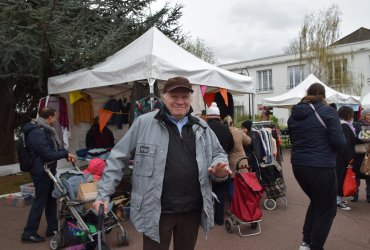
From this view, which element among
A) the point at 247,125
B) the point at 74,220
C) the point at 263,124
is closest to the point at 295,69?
the point at 263,124

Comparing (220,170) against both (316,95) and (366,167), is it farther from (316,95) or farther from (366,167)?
(366,167)

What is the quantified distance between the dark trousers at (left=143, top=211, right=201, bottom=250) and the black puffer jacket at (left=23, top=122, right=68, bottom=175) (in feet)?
8.72

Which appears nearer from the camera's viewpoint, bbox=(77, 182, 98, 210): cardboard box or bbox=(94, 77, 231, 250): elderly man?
bbox=(94, 77, 231, 250): elderly man

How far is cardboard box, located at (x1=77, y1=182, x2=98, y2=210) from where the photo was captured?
4365 mm

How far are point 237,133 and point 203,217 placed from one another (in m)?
3.45

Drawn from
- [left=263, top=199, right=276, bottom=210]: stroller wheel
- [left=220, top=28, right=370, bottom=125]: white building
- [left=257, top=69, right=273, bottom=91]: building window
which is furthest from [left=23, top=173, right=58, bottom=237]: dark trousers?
[left=257, top=69, right=273, bottom=91]: building window

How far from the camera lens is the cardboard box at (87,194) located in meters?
4.36

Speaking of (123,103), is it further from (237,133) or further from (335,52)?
(335,52)

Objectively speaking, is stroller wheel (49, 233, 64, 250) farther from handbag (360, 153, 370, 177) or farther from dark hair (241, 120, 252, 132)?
handbag (360, 153, 370, 177)

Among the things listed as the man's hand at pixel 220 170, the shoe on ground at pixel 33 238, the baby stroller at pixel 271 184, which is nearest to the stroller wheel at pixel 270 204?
the baby stroller at pixel 271 184

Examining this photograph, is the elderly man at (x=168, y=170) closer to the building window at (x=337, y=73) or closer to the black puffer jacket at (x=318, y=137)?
the black puffer jacket at (x=318, y=137)

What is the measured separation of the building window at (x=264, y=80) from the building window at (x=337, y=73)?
25.8 ft

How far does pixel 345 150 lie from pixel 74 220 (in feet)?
15.0

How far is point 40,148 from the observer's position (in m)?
4.64
